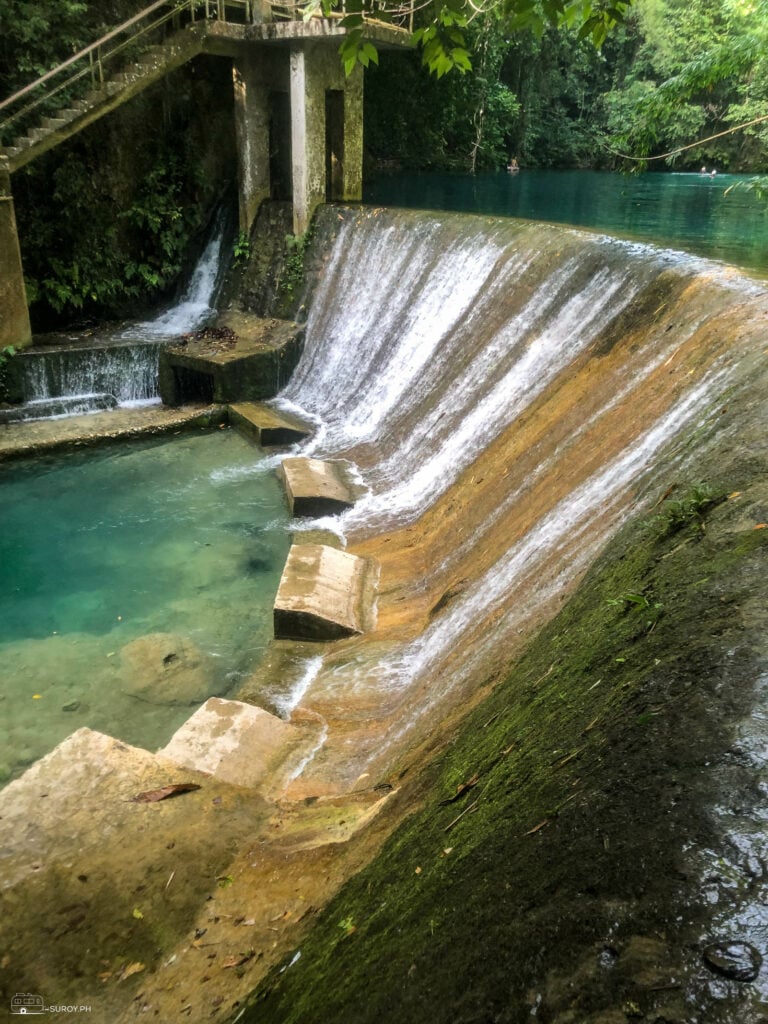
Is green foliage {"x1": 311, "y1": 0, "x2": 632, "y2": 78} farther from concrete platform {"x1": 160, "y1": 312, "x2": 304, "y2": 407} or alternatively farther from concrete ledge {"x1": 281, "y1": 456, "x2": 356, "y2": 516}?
concrete platform {"x1": 160, "y1": 312, "x2": 304, "y2": 407}

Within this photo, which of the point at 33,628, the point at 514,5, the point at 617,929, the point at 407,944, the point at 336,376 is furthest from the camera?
the point at 336,376

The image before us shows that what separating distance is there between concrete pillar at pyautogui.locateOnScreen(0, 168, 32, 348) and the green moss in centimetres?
1007

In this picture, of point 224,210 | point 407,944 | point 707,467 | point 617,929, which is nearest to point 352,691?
point 707,467

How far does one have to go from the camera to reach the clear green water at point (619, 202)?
12.6 metres

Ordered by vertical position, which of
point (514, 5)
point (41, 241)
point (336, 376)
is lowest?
point (336, 376)

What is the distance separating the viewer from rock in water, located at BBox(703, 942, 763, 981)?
1.39 meters

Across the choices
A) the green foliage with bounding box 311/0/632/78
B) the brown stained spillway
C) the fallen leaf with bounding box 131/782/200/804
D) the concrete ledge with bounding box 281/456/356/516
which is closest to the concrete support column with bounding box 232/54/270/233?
the brown stained spillway

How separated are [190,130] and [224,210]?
1400mm

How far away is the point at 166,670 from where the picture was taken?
593 cm

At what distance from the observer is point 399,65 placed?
19516mm

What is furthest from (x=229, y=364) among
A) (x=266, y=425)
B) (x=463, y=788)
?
(x=463, y=788)

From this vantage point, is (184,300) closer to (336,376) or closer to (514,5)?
(336,376)

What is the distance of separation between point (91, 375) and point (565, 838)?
10733mm

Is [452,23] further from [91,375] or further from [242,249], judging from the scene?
[242,249]
